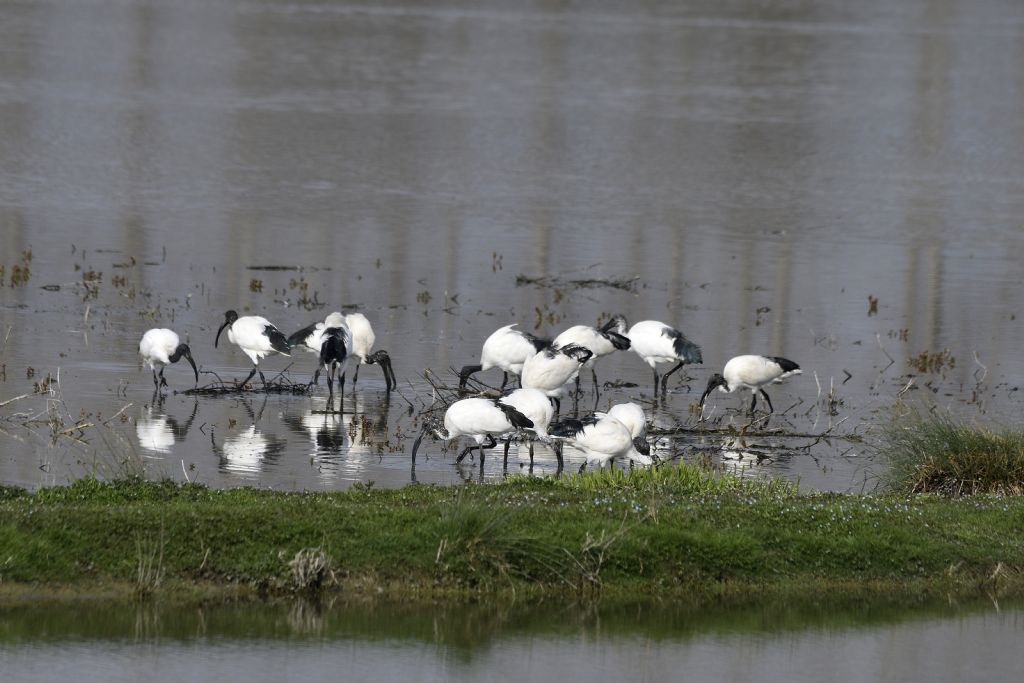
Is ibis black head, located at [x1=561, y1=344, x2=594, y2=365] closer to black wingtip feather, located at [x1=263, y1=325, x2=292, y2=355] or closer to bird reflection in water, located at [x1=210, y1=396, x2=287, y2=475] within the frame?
bird reflection in water, located at [x1=210, y1=396, x2=287, y2=475]

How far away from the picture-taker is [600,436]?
48.0ft

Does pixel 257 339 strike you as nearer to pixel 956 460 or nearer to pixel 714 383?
pixel 714 383

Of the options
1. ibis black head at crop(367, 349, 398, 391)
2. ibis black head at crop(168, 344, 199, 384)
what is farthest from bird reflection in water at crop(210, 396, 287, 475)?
ibis black head at crop(367, 349, 398, 391)

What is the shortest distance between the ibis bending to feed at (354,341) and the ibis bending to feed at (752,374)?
132 inches

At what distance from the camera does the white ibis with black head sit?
17.6 meters

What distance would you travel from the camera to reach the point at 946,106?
176 feet

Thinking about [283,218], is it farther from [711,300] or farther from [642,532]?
[642,532]

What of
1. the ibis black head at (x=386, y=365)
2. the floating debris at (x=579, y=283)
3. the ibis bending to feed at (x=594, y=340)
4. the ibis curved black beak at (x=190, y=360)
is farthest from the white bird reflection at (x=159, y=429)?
the floating debris at (x=579, y=283)

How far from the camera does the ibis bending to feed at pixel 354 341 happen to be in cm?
1884

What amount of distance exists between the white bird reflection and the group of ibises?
3.53 ft

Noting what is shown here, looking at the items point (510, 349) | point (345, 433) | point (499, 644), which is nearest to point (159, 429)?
point (345, 433)

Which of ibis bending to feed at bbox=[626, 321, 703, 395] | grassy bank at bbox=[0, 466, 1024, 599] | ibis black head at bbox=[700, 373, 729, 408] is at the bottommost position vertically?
grassy bank at bbox=[0, 466, 1024, 599]

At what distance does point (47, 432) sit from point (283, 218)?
1592 cm

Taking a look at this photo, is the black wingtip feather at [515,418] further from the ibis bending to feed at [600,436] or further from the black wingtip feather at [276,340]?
the black wingtip feather at [276,340]
